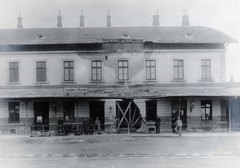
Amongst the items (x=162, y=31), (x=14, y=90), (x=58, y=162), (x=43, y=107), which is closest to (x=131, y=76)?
(x=162, y=31)

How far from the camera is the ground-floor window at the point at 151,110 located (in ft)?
95.0

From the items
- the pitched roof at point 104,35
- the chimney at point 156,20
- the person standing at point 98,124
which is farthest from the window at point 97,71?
the chimney at point 156,20

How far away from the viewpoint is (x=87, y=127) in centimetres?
2591

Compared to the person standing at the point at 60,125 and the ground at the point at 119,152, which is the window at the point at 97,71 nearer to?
the person standing at the point at 60,125

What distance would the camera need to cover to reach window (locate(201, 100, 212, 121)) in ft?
95.0

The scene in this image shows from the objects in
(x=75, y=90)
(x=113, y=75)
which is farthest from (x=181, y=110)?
(x=75, y=90)

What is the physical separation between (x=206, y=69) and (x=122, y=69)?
254 inches

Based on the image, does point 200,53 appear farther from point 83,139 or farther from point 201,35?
point 83,139

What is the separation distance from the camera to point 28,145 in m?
20.0

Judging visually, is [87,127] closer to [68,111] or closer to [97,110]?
[97,110]

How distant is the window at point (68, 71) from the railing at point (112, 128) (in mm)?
3572

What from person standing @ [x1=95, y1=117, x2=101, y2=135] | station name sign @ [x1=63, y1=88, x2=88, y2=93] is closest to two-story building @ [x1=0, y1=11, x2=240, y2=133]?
station name sign @ [x1=63, y1=88, x2=88, y2=93]

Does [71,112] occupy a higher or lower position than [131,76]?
lower

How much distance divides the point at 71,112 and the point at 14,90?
474 centimetres
